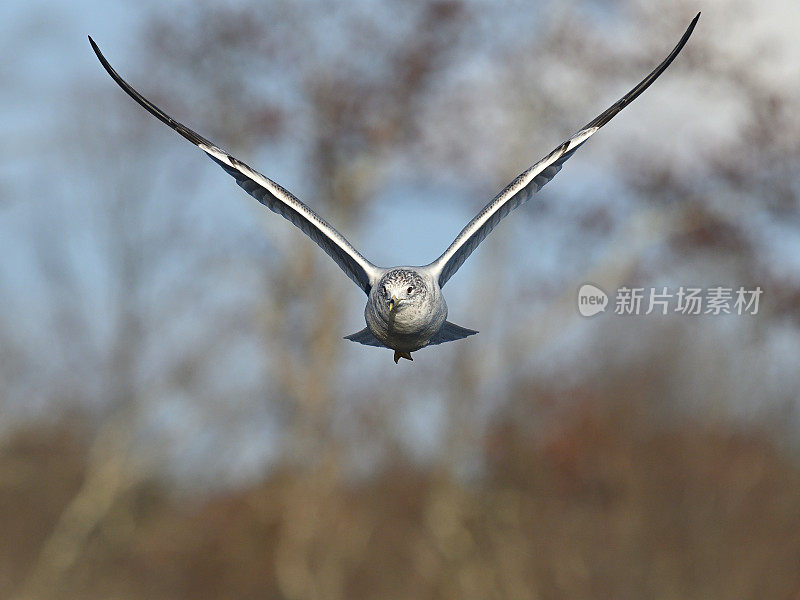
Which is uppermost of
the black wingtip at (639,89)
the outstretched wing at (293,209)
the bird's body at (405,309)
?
the black wingtip at (639,89)

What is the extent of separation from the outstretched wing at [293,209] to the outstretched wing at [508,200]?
1.35 feet

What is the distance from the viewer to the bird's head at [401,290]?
7.26m

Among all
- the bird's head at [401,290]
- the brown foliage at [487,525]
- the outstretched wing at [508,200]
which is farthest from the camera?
the brown foliage at [487,525]

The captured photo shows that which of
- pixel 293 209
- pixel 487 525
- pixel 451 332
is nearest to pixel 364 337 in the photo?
pixel 451 332

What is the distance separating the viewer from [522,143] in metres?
17.6

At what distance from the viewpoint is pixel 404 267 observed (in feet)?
25.1

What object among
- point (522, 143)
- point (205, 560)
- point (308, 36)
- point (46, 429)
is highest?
point (308, 36)

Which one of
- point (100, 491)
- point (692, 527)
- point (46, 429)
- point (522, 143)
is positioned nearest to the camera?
point (522, 143)

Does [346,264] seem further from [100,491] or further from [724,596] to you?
[100,491]

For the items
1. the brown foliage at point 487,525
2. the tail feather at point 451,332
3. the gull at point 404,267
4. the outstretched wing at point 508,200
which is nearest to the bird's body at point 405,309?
the gull at point 404,267

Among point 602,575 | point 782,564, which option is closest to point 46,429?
point 602,575

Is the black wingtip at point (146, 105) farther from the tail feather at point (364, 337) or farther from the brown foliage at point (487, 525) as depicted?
the brown foliage at point (487, 525)

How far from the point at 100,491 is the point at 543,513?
7.20 m

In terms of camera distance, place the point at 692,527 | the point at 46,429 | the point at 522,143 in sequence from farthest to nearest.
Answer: the point at 46,429, the point at 692,527, the point at 522,143
